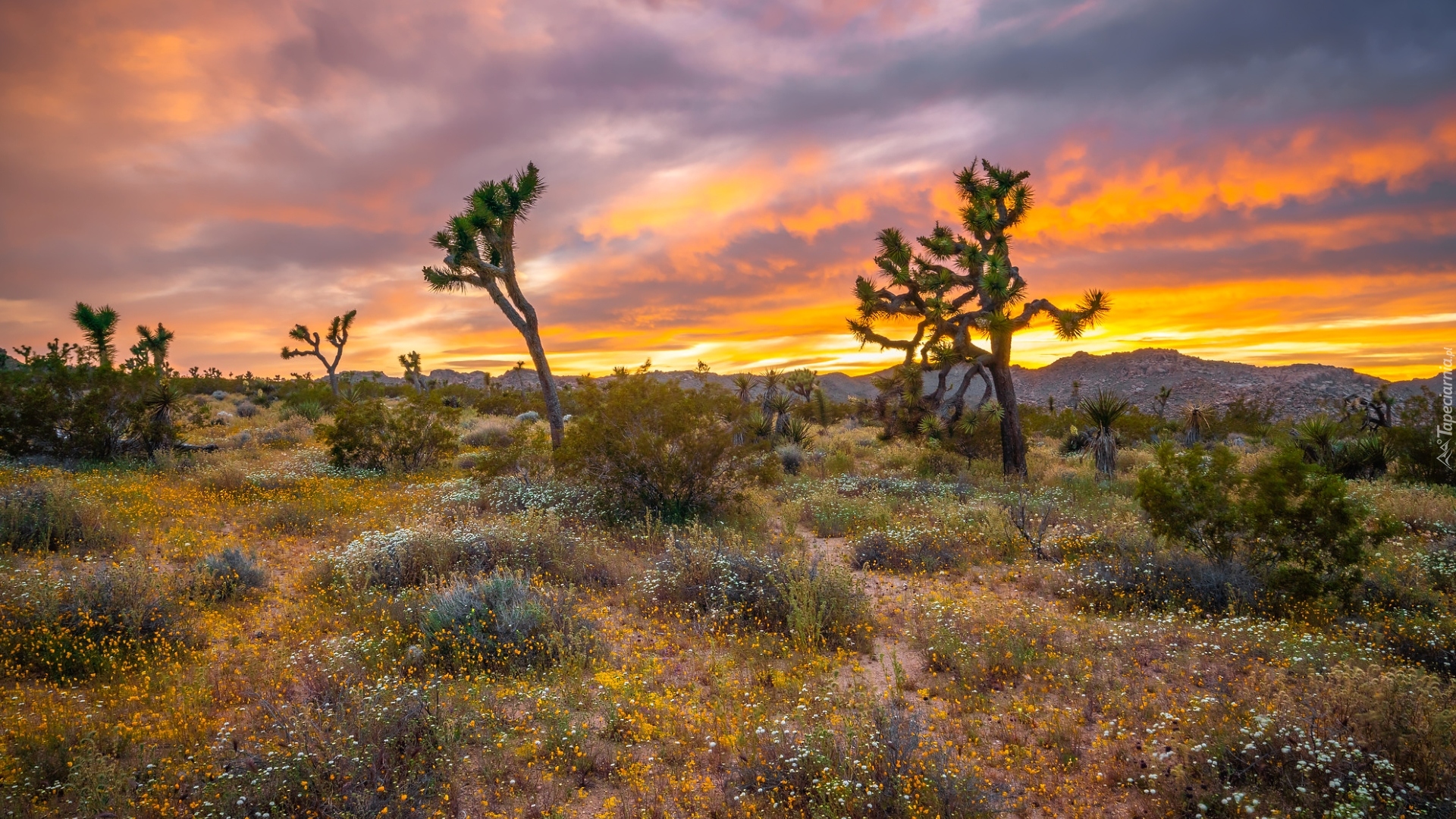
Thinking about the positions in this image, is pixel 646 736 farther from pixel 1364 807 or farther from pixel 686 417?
pixel 686 417

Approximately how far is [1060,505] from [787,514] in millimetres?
5657

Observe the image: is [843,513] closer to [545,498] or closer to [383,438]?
[545,498]

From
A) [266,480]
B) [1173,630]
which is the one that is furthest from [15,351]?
[1173,630]

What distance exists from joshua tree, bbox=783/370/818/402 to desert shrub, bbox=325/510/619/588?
86.2 feet

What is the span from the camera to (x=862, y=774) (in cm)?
423

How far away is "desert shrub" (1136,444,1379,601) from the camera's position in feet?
23.5

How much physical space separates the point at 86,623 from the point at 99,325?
48259 millimetres

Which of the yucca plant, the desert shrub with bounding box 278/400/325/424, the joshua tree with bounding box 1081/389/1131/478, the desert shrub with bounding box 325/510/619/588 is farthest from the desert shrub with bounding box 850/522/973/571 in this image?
the desert shrub with bounding box 278/400/325/424

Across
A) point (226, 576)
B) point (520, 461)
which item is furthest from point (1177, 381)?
point (226, 576)

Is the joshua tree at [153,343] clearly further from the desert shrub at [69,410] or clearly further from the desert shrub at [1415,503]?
the desert shrub at [1415,503]

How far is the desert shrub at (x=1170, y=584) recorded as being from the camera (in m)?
7.36

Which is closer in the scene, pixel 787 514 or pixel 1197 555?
pixel 1197 555

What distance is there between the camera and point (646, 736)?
4875 millimetres

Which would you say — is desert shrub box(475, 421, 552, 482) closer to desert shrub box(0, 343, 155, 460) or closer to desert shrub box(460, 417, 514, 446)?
desert shrub box(460, 417, 514, 446)
